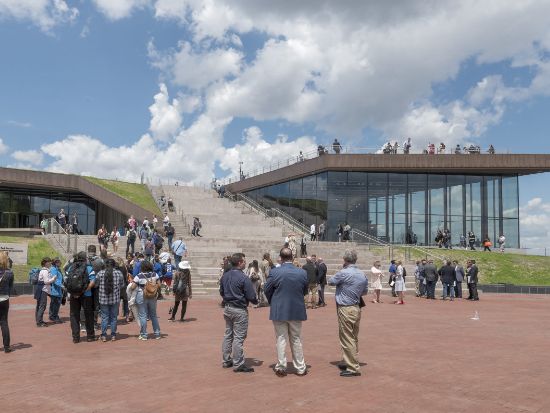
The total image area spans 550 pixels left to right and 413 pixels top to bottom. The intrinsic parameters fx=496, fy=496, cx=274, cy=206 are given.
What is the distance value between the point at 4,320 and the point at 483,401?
740cm

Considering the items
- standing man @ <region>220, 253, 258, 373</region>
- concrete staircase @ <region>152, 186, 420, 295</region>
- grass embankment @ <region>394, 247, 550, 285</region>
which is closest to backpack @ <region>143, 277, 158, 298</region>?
standing man @ <region>220, 253, 258, 373</region>

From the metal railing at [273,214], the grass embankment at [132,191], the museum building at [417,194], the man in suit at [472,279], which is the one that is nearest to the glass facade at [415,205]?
the museum building at [417,194]

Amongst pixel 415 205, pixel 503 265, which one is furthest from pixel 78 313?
pixel 415 205

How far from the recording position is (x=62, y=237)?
26.0 metres

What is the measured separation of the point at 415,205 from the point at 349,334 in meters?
30.8

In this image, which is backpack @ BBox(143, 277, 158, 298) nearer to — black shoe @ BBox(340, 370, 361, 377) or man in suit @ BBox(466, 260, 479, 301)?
black shoe @ BBox(340, 370, 361, 377)

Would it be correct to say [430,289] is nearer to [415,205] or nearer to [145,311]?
[145,311]

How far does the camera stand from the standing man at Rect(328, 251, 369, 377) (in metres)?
6.80

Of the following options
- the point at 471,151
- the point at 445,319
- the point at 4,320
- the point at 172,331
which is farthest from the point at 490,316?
the point at 471,151

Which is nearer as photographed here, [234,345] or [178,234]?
[234,345]

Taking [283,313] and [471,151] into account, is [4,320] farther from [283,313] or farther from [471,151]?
[471,151]

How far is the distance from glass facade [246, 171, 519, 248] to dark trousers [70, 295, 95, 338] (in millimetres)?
26822

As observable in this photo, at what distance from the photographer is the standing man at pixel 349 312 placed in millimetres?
6805

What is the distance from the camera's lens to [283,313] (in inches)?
263
